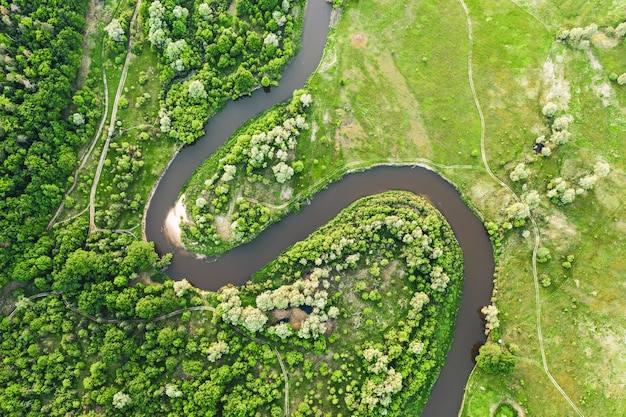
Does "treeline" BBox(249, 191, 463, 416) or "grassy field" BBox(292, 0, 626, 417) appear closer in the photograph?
"treeline" BBox(249, 191, 463, 416)

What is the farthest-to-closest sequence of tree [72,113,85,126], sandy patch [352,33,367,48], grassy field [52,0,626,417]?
sandy patch [352,33,367,48]
tree [72,113,85,126]
grassy field [52,0,626,417]

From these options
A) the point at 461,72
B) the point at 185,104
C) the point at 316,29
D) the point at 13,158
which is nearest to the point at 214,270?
the point at 185,104

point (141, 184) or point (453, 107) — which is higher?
point (453, 107)

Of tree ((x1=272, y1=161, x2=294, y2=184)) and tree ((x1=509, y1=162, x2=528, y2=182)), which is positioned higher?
tree ((x1=509, y1=162, x2=528, y2=182))

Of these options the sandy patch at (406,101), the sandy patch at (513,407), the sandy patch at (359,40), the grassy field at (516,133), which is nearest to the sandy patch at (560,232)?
the grassy field at (516,133)

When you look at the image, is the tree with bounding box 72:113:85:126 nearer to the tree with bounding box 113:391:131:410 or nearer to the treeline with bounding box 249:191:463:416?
the treeline with bounding box 249:191:463:416

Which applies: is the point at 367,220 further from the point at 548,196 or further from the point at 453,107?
the point at 548,196

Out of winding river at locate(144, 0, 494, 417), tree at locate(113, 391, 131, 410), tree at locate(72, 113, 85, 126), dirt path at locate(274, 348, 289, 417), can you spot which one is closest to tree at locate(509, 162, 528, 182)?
winding river at locate(144, 0, 494, 417)
